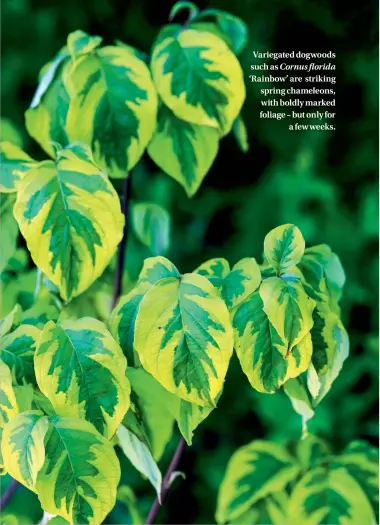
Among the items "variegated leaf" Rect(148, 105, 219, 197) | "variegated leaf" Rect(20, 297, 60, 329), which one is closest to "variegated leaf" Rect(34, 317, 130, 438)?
"variegated leaf" Rect(20, 297, 60, 329)

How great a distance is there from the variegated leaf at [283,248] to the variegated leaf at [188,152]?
171mm

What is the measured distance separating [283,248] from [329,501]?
369mm

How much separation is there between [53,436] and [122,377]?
0.23 ft

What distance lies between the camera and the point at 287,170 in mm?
1638

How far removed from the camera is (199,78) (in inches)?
28.6

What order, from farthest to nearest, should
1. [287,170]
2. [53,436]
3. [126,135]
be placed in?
[287,170]
[126,135]
[53,436]

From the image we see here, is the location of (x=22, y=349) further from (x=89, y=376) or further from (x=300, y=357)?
(x=300, y=357)

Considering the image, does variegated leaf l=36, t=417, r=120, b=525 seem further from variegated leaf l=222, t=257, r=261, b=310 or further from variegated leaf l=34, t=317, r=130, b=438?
variegated leaf l=222, t=257, r=261, b=310

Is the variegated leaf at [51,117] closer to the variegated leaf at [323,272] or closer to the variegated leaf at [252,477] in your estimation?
the variegated leaf at [323,272]

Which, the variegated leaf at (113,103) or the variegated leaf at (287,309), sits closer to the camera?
the variegated leaf at (287,309)

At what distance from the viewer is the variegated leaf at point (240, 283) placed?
0.59 meters

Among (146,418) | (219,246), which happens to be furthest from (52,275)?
(219,246)

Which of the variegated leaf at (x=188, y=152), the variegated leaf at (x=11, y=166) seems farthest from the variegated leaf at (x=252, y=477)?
the variegated leaf at (x=11, y=166)

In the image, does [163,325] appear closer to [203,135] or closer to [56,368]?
[56,368]
